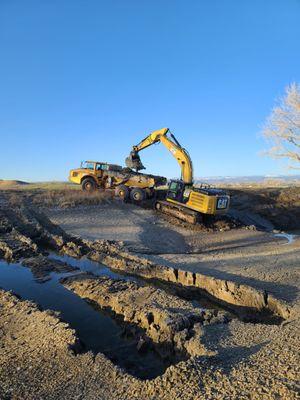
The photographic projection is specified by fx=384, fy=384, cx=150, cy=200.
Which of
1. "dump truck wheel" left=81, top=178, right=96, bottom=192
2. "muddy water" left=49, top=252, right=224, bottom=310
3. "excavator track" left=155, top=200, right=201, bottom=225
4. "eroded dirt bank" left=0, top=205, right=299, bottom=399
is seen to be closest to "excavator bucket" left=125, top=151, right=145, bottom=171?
"dump truck wheel" left=81, top=178, right=96, bottom=192

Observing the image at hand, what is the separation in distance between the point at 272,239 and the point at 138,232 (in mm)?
5995

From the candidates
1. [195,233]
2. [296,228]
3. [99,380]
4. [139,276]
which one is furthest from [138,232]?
[296,228]

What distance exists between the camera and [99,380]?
552 cm

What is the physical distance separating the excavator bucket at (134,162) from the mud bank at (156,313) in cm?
1405

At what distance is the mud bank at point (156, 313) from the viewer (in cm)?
675

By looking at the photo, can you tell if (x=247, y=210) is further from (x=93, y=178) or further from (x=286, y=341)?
(x=286, y=341)

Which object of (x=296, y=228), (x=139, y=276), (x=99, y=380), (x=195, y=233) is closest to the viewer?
(x=99, y=380)

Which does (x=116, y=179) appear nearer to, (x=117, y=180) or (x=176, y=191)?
(x=117, y=180)

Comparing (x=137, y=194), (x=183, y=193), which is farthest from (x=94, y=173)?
(x=183, y=193)

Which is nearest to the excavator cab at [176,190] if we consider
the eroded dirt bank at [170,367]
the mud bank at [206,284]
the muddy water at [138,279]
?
the mud bank at [206,284]

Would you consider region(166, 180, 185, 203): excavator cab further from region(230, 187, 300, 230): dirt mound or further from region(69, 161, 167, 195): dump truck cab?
region(230, 187, 300, 230): dirt mound

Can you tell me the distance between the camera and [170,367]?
5.43 meters

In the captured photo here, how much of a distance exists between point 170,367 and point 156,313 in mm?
2231

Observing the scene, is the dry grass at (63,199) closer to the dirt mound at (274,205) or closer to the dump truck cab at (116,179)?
the dump truck cab at (116,179)
